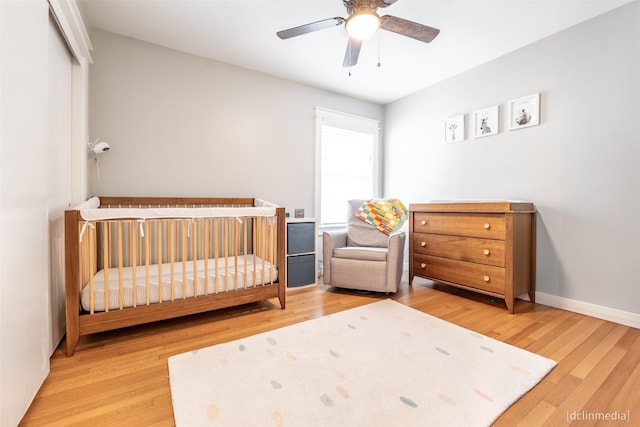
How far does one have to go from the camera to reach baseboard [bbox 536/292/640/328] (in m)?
2.06

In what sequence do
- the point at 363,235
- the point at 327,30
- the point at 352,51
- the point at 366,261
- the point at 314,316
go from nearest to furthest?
the point at 352,51 < the point at 314,316 < the point at 327,30 < the point at 366,261 < the point at 363,235

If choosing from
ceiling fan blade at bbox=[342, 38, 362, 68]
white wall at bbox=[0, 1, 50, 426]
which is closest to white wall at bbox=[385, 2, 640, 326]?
ceiling fan blade at bbox=[342, 38, 362, 68]

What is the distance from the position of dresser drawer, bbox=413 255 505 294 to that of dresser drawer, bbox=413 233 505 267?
50mm

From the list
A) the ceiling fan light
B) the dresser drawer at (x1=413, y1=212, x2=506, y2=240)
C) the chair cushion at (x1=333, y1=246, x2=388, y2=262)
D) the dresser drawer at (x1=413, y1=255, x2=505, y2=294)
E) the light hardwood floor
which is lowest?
the light hardwood floor

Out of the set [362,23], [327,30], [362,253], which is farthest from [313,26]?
[362,253]

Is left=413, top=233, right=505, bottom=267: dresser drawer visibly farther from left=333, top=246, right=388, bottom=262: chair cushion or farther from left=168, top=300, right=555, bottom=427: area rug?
left=168, top=300, right=555, bottom=427: area rug

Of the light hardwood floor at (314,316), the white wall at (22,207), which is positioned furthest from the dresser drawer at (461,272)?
the white wall at (22,207)

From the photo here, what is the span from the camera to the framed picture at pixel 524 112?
101 inches

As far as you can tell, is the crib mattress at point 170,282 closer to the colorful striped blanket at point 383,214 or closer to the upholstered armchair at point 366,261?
the upholstered armchair at point 366,261

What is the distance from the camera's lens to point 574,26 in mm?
2338

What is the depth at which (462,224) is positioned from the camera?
8.68 ft

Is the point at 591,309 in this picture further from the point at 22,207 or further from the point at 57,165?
the point at 57,165

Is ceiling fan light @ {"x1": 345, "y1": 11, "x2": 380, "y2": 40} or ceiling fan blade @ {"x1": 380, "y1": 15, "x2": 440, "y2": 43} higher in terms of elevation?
ceiling fan blade @ {"x1": 380, "y1": 15, "x2": 440, "y2": 43}

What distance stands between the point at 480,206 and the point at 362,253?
114 centimetres
